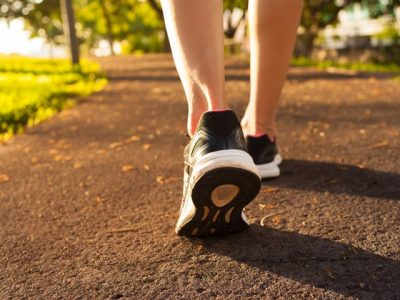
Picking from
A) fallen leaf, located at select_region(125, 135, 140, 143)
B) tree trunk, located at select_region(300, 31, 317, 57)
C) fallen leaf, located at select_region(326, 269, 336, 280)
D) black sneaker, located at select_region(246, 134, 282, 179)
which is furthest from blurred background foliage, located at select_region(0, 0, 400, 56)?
fallen leaf, located at select_region(326, 269, 336, 280)

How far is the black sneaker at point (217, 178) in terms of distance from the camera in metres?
1.67

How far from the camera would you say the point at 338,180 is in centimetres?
265

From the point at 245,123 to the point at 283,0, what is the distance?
0.60 metres

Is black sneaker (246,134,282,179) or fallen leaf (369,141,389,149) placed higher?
black sneaker (246,134,282,179)

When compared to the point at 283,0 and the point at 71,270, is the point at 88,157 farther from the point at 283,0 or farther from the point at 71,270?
the point at 71,270

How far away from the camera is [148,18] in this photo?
44156mm

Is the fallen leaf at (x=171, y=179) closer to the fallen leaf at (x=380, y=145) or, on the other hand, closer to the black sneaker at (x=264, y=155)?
the black sneaker at (x=264, y=155)

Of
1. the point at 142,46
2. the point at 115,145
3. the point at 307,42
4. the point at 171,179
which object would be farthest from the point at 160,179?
the point at 142,46

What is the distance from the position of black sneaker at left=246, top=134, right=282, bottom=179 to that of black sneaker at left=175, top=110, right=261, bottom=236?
30.0 inches

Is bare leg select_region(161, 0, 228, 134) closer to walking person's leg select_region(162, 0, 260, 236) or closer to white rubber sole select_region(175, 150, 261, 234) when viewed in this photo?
walking person's leg select_region(162, 0, 260, 236)

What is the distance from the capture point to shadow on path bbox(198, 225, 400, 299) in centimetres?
155

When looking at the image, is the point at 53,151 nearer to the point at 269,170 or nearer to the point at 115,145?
the point at 115,145

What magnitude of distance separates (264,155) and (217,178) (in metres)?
1.06

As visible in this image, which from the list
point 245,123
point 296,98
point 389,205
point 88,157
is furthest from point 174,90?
point 389,205
